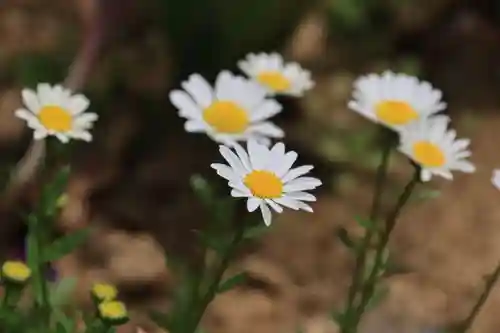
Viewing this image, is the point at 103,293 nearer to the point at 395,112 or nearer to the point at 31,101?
the point at 31,101

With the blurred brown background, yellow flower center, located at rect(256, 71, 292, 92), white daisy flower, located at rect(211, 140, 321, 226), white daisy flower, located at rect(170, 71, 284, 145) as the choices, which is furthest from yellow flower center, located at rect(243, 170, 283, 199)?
the blurred brown background

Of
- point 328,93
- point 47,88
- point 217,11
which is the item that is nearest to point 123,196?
point 217,11

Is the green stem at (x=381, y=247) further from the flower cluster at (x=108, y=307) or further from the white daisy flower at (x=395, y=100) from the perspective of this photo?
the flower cluster at (x=108, y=307)

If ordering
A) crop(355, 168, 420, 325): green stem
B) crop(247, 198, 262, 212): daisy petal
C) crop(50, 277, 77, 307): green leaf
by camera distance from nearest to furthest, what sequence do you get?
1. crop(247, 198, 262, 212): daisy petal
2. crop(355, 168, 420, 325): green stem
3. crop(50, 277, 77, 307): green leaf

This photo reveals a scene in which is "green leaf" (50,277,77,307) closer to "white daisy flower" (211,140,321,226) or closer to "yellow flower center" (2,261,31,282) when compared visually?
"yellow flower center" (2,261,31,282)

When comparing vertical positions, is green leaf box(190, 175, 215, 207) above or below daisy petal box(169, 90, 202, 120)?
below

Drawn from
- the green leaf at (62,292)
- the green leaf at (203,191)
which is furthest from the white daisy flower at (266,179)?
the green leaf at (62,292)
